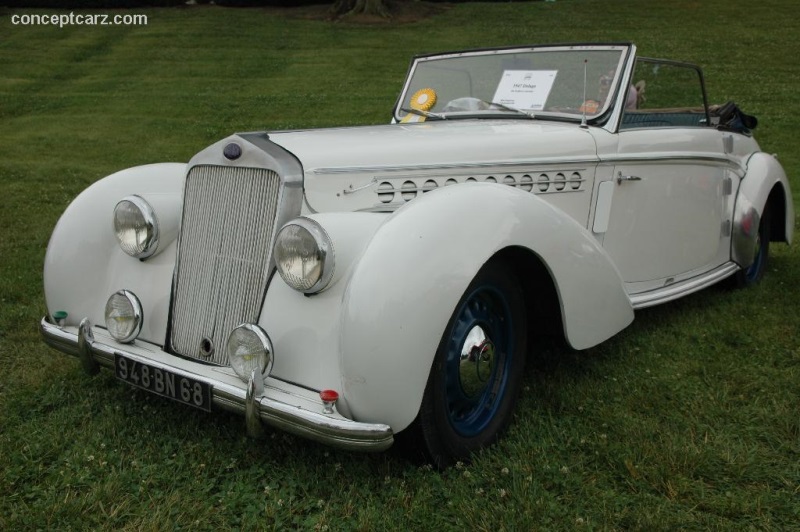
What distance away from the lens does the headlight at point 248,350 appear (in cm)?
232

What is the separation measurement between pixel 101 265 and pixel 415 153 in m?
1.48

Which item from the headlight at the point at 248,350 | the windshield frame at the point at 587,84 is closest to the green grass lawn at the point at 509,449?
the headlight at the point at 248,350

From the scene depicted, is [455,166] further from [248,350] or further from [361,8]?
[361,8]

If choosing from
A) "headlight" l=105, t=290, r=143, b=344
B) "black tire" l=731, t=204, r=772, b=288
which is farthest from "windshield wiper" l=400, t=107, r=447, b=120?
"black tire" l=731, t=204, r=772, b=288

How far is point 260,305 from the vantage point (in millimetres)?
2516

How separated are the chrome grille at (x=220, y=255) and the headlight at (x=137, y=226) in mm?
168

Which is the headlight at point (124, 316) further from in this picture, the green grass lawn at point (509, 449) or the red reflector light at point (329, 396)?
the red reflector light at point (329, 396)

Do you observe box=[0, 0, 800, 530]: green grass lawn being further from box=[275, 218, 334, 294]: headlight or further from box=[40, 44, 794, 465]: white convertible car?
box=[275, 218, 334, 294]: headlight

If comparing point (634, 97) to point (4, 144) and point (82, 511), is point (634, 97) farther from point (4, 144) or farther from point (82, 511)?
point (4, 144)

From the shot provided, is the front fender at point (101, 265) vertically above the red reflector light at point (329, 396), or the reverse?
the red reflector light at point (329, 396)

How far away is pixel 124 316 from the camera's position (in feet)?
8.89

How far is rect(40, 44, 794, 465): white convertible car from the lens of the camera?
2.23 metres

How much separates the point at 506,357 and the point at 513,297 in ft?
0.82

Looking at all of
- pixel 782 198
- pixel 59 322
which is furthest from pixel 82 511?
pixel 782 198
